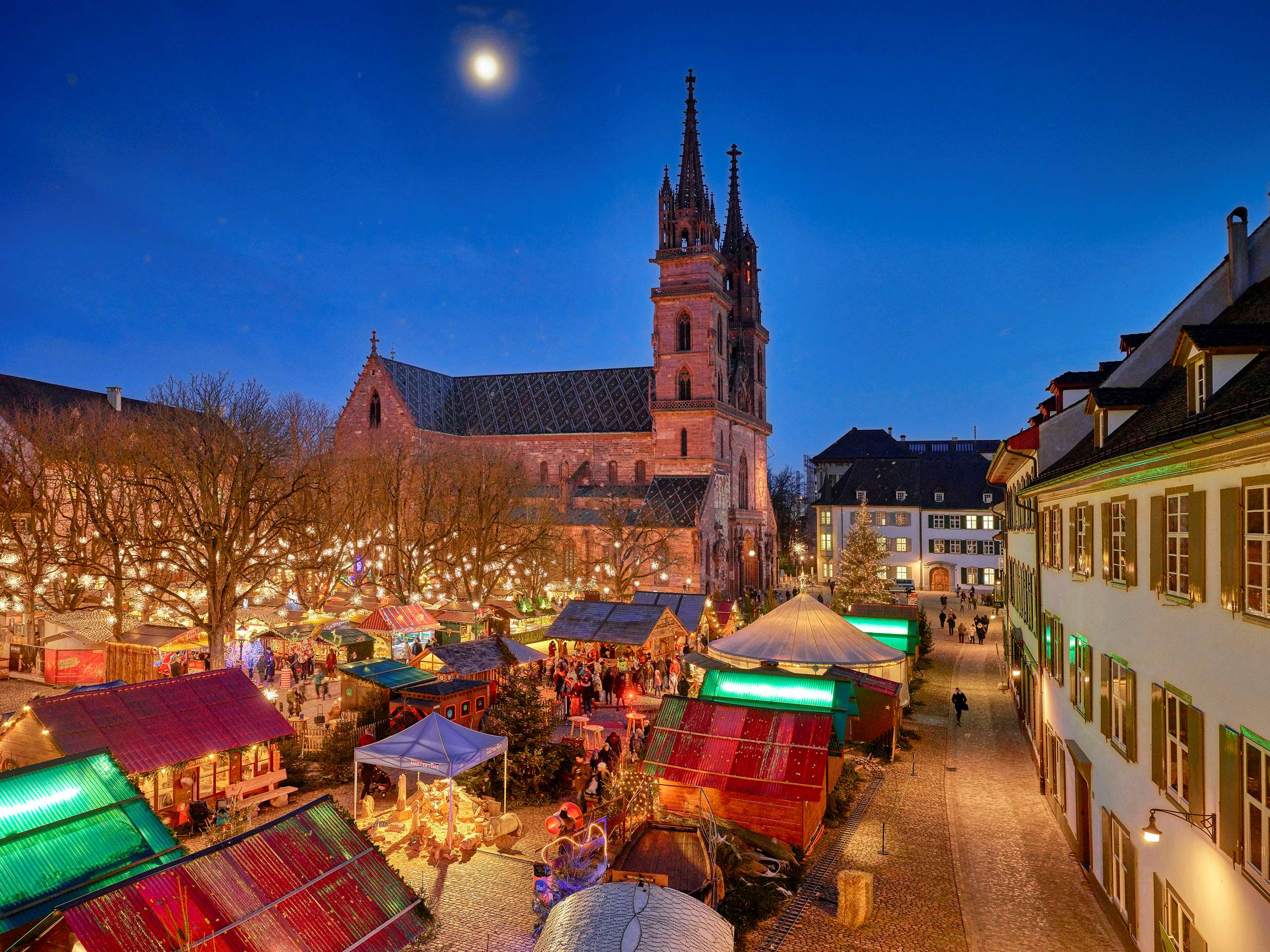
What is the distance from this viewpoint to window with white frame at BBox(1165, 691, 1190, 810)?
838cm

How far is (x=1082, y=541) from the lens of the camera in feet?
45.2

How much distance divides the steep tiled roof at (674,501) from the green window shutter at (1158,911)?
3782 centimetres

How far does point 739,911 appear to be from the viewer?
11.8 metres

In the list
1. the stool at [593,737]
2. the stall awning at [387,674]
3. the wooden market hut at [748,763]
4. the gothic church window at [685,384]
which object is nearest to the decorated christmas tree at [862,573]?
the gothic church window at [685,384]

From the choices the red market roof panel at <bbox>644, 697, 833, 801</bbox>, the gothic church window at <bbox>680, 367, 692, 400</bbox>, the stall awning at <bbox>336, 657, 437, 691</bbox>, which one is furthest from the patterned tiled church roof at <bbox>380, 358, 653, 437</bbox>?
the red market roof panel at <bbox>644, 697, 833, 801</bbox>

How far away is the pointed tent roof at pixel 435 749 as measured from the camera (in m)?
14.4

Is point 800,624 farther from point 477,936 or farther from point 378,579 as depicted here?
point 378,579

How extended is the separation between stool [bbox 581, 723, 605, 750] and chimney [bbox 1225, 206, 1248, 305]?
Result: 15278mm

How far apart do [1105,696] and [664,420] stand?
42.7 metres

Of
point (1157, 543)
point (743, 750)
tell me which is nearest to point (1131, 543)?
point (1157, 543)

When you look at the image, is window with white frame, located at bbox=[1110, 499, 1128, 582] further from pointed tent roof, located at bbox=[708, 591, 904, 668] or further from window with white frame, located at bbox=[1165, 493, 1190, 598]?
pointed tent roof, located at bbox=[708, 591, 904, 668]

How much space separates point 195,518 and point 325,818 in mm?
24227

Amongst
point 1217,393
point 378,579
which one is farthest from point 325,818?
point 378,579

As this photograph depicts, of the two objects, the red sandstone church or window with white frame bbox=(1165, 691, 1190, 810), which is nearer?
window with white frame bbox=(1165, 691, 1190, 810)
